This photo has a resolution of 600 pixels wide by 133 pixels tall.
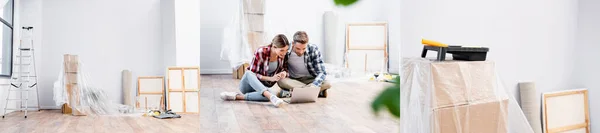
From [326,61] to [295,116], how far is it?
3.38 meters

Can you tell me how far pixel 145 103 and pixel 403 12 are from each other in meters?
2.88

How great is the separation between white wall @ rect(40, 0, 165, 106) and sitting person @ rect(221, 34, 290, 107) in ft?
1.74

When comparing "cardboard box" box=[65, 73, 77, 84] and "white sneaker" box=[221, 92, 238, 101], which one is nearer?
"cardboard box" box=[65, 73, 77, 84]

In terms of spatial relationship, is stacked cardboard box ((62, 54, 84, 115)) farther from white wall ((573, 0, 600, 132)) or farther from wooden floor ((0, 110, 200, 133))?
white wall ((573, 0, 600, 132))

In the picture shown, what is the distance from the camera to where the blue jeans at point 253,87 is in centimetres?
372

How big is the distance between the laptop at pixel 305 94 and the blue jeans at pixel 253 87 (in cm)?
18

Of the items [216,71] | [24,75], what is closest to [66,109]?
[24,75]

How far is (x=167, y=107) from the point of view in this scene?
3459 millimetres

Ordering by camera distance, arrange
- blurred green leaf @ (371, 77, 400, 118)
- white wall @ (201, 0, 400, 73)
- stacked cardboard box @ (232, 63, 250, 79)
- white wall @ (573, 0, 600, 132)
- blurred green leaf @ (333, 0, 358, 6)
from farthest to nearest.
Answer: white wall @ (201, 0, 400, 73) < stacked cardboard box @ (232, 63, 250, 79) < white wall @ (573, 0, 600, 132) < blurred green leaf @ (371, 77, 400, 118) < blurred green leaf @ (333, 0, 358, 6)

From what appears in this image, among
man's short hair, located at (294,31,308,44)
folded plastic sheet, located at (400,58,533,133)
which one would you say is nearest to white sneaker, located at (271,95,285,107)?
man's short hair, located at (294,31,308,44)

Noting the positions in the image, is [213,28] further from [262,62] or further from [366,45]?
[262,62]

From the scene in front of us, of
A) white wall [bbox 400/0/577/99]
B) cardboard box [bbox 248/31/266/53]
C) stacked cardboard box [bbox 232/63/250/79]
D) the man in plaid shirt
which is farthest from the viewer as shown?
stacked cardboard box [bbox 232/63/250/79]

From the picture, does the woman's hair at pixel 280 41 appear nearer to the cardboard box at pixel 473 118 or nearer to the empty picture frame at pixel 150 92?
the empty picture frame at pixel 150 92

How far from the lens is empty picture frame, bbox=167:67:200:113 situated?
133 inches
